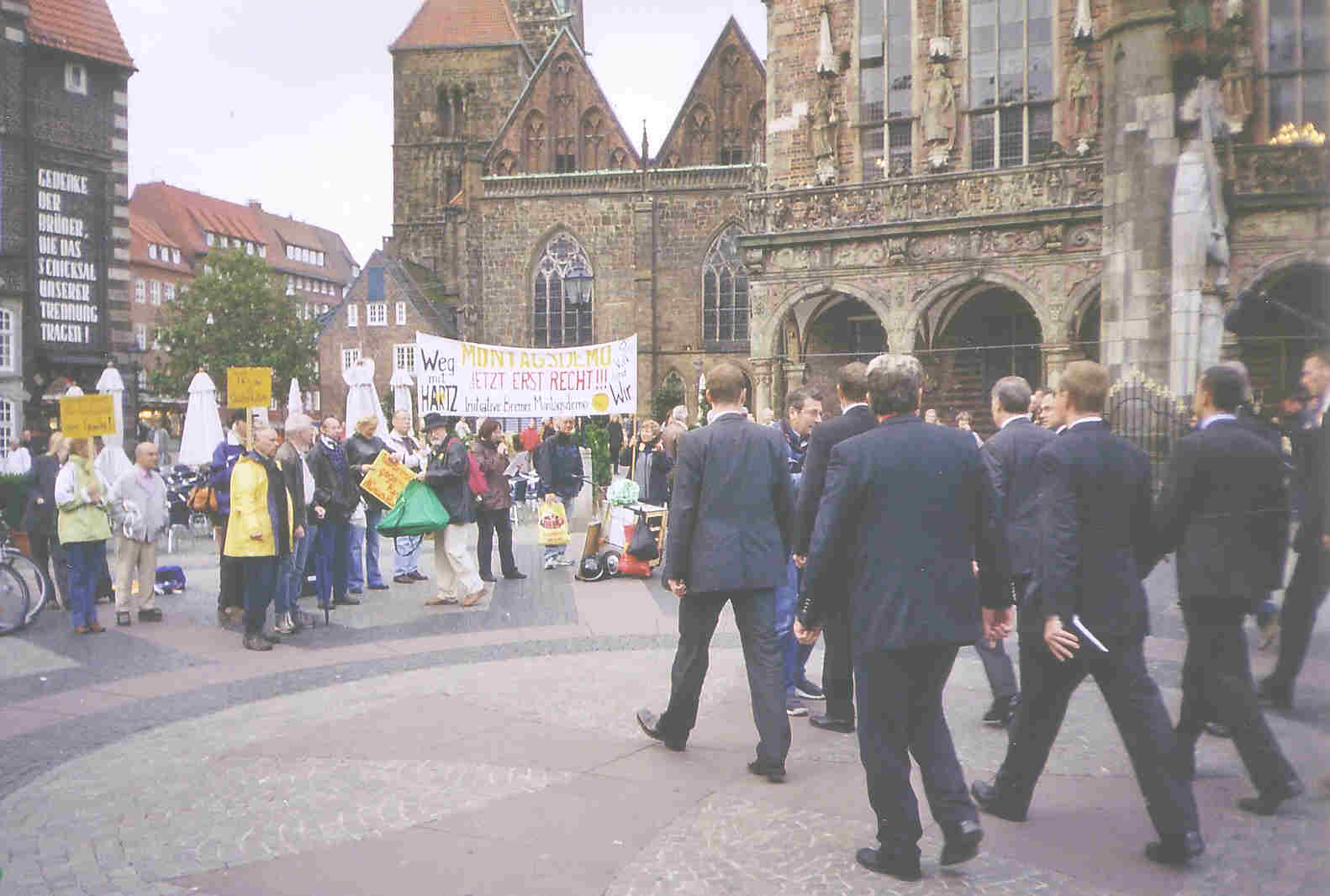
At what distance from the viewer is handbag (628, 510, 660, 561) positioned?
1208 cm

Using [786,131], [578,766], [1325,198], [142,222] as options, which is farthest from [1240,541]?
[142,222]

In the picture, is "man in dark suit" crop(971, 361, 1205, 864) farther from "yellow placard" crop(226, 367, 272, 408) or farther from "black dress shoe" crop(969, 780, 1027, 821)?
"yellow placard" crop(226, 367, 272, 408)

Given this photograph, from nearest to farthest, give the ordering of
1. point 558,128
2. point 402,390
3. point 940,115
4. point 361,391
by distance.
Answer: point 361,391
point 940,115
point 402,390
point 558,128

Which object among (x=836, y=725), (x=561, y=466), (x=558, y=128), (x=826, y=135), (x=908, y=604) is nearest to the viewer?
(x=908, y=604)

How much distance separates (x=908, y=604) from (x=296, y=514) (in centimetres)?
Answer: 698

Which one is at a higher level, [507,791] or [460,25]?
[460,25]

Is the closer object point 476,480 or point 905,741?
point 905,741

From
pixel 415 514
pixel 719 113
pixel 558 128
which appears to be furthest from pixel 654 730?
pixel 558 128

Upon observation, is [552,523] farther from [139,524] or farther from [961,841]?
[961,841]

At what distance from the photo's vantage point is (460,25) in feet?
192

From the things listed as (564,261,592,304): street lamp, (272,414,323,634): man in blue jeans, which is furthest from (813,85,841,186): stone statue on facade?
(564,261,592,304): street lamp

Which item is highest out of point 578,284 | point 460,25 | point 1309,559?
point 460,25

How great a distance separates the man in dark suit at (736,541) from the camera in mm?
5590

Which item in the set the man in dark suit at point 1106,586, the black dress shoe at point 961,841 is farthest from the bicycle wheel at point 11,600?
the man in dark suit at point 1106,586
